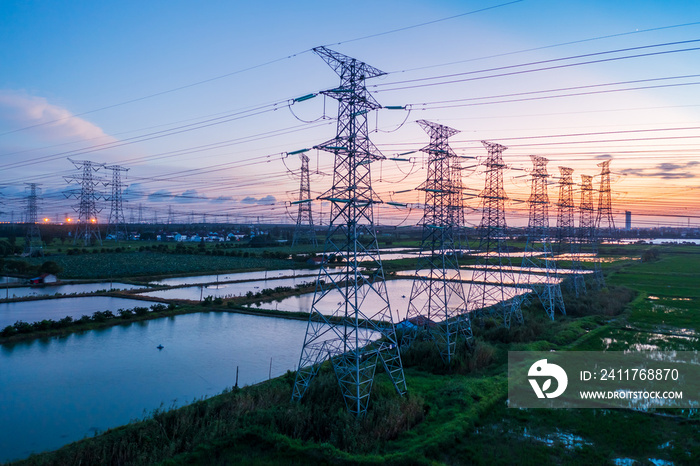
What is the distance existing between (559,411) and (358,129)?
10259 mm

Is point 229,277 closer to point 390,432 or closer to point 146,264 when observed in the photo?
point 146,264

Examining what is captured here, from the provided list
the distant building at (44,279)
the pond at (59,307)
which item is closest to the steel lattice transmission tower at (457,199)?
the pond at (59,307)

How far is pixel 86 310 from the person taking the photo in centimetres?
2589

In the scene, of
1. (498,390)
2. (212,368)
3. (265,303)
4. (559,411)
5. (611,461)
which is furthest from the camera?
(265,303)

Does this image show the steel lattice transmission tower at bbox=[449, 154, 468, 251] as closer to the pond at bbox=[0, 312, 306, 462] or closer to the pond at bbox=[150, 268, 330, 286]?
the pond at bbox=[0, 312, 306, 462]

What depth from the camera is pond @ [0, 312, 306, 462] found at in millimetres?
11461

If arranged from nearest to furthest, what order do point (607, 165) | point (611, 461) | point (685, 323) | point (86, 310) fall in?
point (611, 461) < point (685, 323) < point (86, 310) < point (607, 165)

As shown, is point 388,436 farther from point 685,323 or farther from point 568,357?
point 685,323

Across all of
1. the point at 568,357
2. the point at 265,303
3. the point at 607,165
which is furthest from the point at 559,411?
the point at 607,165

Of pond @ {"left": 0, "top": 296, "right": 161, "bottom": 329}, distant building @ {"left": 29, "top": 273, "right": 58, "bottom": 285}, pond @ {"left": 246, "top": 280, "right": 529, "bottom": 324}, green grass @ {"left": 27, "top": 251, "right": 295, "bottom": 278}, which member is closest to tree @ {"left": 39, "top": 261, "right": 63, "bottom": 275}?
distant building @ {"left": 29, "top": 273, "right": 58, "bottom": 285}

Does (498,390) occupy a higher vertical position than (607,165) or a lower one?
lower

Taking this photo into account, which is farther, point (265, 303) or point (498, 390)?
point (265, 303)

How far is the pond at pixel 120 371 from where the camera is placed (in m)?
11.5

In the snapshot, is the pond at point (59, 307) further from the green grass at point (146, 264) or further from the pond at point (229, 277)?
the green grass at point (146, 264)
